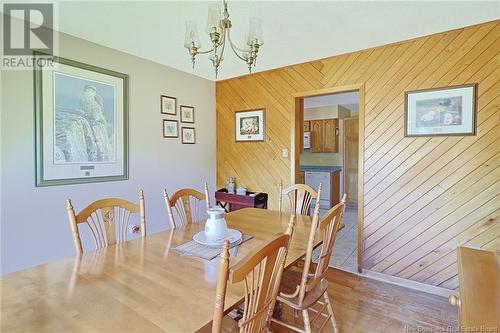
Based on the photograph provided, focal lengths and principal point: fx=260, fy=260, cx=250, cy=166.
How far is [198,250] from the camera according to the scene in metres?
1.48

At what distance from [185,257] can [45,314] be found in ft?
2.04

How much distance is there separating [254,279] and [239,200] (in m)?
2.75

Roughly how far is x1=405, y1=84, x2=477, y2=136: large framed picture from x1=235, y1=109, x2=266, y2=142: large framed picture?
5.86 ft

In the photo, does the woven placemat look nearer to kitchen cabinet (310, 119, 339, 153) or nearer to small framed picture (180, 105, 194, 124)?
small framed picture (180, 105, 194, 124)

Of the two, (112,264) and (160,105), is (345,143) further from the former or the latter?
(112,264)

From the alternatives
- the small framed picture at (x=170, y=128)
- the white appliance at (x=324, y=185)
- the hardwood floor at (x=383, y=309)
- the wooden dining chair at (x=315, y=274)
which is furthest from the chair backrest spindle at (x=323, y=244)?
the white appliance at (x=324, y=185)

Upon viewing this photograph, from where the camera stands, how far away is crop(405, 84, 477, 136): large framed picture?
234cm

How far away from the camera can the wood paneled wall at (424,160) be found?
7.47ft

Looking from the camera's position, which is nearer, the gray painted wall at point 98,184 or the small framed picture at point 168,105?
the gray painted wall at point 98,184

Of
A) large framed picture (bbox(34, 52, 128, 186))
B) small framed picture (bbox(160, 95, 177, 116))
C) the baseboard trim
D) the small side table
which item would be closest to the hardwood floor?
the baseboard trim

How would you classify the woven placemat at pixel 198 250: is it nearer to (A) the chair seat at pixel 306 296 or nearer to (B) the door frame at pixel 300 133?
(A) the chair seat at pixel 306 296

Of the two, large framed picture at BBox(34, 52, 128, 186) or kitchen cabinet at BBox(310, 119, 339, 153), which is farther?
kitchen cabinet at BBox(310, 119, 339, 153)

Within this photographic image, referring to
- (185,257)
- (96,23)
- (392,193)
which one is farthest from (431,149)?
(96,23)

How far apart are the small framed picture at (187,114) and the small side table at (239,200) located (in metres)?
1.15
